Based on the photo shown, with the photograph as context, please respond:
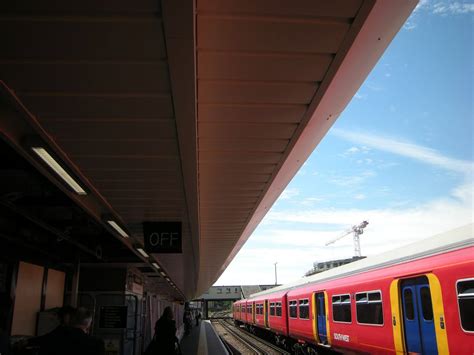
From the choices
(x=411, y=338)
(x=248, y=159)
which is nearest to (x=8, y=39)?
(x=248, y=159)

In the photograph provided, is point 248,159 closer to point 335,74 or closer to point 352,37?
point 335,74

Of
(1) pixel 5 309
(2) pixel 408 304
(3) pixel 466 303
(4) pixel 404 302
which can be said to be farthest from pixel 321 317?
A: (1) pixel 5 309

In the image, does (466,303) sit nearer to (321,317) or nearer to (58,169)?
(58,169)

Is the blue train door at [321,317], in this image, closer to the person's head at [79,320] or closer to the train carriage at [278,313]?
the train carriage at [278,313]

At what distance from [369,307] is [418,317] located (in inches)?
76.4

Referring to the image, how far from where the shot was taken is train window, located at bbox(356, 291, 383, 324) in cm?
862

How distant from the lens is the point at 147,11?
2.77 meters

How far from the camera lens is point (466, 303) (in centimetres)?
602

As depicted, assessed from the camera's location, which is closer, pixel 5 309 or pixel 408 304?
pixel 408 304

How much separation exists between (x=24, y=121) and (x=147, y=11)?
2.24 m

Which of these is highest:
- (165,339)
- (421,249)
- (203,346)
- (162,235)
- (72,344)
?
(162,235)

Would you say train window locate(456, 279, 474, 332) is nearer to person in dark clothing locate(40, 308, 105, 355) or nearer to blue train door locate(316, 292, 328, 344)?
person in dark clothing locate(40, 308, 105, 355)

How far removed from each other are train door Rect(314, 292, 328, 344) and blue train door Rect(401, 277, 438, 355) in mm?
4723

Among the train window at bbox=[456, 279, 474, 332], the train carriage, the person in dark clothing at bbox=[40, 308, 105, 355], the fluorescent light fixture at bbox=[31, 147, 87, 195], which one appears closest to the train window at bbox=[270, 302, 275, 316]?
the train carriage
